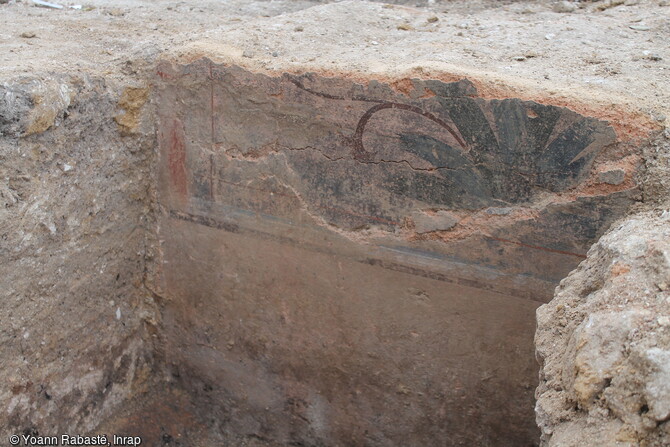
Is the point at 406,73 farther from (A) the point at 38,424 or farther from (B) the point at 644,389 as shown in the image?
(A) the point at 38,424

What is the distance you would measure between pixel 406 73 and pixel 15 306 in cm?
166

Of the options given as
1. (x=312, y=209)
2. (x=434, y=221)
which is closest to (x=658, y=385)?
(x=434, y=221)

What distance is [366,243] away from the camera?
2.64 metres

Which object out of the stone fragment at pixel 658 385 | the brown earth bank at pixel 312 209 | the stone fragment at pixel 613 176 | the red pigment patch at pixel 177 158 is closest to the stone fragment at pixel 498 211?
the brown earth bank at pixel 312 209

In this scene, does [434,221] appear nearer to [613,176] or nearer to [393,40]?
[613,176]

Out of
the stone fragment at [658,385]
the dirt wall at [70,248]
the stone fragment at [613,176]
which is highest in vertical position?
the stone fragment at [613,176]

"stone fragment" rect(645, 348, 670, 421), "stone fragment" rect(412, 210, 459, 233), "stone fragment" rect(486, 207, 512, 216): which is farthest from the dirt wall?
"stone fragment" rect(645, 348, 670, 421)

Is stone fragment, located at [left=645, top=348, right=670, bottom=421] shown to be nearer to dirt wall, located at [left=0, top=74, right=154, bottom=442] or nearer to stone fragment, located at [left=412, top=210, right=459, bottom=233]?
stone fragment, located at [left=412, top=210, right=459, bottom=233]

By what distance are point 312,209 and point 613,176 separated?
1115 millimetres

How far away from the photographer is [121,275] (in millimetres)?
3072

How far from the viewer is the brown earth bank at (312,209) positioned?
2.31 metres

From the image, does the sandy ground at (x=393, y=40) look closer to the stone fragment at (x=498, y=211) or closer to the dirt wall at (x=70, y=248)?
the dirt wall at (x=70, y=248)

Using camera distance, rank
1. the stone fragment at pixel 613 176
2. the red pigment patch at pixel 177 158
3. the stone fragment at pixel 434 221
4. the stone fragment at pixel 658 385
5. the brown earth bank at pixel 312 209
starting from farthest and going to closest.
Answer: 1. the red pigment patch at pixel 177 158
2. the stone fragment at pixel 434 221
3. the brown earth bank at pixel 312 209
4. the stone fragment at pixel 613 176
5. the stone fragment at pixel 658 385

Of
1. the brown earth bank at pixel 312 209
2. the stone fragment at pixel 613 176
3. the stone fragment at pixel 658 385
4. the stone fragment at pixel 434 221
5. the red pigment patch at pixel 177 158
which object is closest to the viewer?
the stone fragment at pixel 658 385
